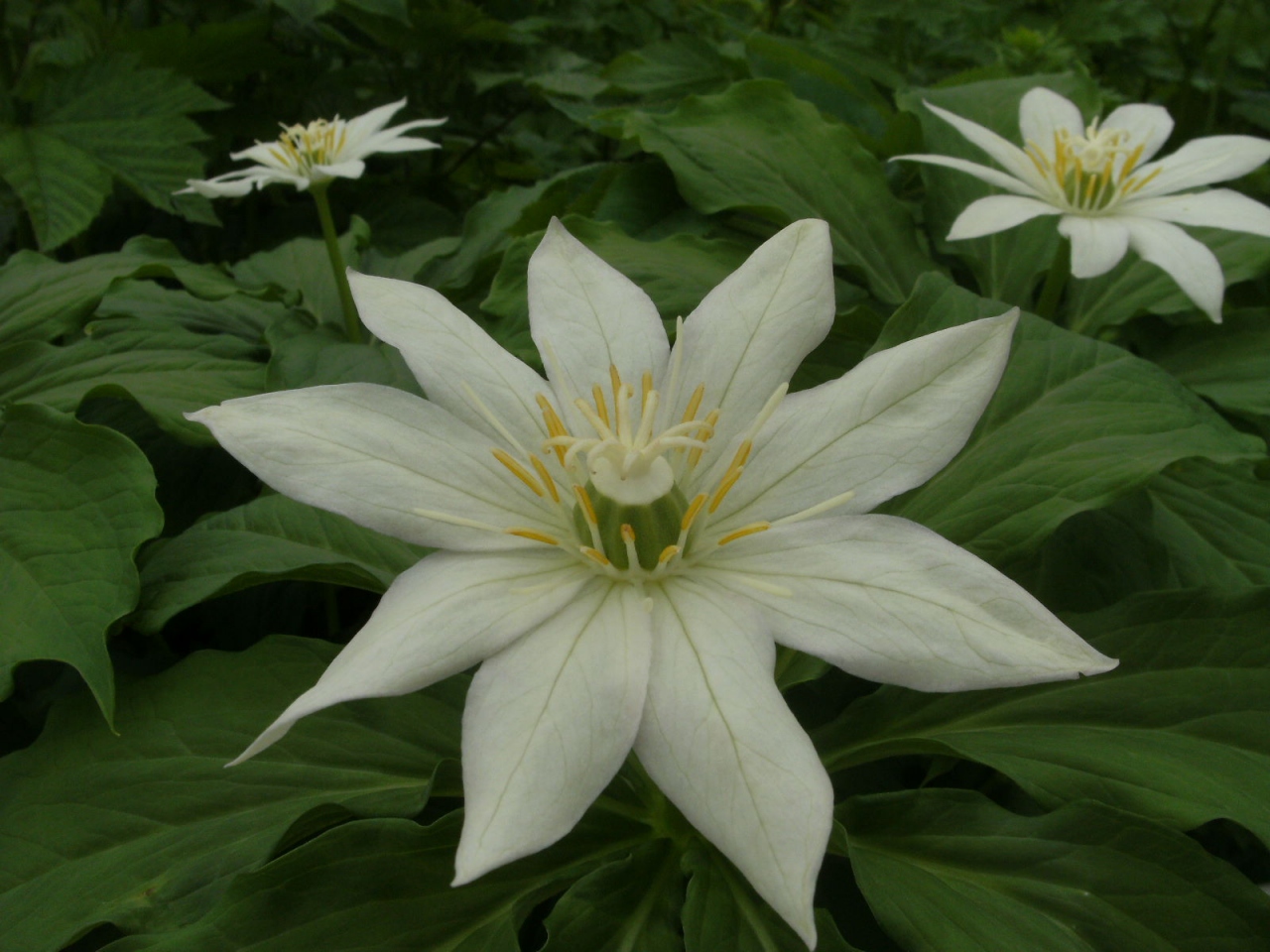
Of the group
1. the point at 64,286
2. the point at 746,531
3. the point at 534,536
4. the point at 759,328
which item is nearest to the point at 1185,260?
the point at 759,328

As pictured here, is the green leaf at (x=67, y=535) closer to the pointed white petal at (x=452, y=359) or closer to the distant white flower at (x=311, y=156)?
the pointed white petal at (x=452, y=359)

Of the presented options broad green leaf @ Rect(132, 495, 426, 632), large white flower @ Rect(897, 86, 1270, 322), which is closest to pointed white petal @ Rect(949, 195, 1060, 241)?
large white flower @ Rect(897, 86, 1270, 322)

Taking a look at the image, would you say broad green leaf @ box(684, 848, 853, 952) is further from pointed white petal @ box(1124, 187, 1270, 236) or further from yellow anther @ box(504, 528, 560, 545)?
pointed white petal @ box(1124, 187, 1270, 236)

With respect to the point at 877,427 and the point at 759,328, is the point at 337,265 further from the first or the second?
the point at 877,427

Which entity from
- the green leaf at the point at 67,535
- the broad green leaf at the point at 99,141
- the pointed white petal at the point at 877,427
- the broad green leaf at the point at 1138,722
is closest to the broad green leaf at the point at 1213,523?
the broad green leaf at the point at 1138,722

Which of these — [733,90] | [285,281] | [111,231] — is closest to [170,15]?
[111,231]
